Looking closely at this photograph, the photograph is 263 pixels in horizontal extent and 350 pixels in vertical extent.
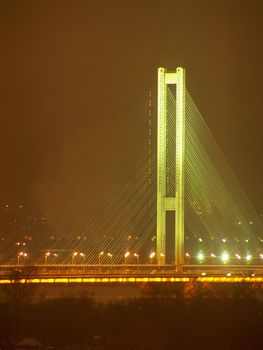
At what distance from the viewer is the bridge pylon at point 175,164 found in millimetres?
15000

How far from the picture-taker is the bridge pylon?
1500 cm

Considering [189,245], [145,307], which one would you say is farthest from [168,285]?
[189,245]

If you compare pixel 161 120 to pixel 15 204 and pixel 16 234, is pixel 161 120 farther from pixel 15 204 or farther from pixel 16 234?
pixel 15 204

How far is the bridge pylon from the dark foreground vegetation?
8.73ft

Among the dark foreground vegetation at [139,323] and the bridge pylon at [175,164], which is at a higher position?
the bridge pylon at [175,164]

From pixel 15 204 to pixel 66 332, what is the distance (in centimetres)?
2297

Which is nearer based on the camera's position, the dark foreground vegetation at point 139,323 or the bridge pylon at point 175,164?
the dark foreground vegetation at point 139,323

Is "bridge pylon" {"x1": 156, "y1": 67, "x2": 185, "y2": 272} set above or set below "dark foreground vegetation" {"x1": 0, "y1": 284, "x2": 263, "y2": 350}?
above

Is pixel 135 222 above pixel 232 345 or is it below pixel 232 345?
above

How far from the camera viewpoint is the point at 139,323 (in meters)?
10.4

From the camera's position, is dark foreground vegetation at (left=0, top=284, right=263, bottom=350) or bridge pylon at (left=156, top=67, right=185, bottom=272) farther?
bridge pylon at (left=156, top=67, right=185, bottom=272)

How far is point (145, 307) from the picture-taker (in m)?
11.6

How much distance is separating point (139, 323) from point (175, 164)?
17.9 feet

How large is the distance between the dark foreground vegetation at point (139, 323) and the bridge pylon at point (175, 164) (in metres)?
2.66
